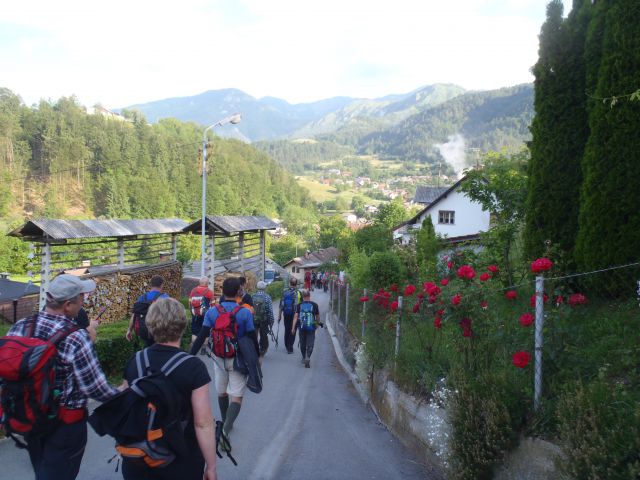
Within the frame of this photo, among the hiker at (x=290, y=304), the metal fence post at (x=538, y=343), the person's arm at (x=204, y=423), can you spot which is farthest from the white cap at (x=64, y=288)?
the hiker at (x=290, y=304)

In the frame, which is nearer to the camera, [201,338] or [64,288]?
[64,288]

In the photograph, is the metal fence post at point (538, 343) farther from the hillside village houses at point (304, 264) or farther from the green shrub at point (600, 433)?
the hillside village houses at point (304, 264)

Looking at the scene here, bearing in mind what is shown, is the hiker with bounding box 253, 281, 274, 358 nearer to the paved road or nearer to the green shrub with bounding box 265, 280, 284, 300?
the paved road

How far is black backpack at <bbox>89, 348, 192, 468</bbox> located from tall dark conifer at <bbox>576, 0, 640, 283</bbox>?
5.81m

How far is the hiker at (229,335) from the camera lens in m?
5.75

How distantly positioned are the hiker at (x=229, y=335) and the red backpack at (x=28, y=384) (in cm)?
226

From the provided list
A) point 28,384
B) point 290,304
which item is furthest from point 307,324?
point 28,384

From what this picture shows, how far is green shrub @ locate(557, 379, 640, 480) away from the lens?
122 inches

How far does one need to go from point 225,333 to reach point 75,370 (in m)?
2.49

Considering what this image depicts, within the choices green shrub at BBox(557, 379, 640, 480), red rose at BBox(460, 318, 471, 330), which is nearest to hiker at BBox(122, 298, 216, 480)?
green shrub at BBox(557, 379, 640, 480)

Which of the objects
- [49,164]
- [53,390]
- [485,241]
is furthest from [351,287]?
[49,164]

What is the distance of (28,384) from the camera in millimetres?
3125

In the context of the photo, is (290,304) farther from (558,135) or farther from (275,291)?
(275,291)

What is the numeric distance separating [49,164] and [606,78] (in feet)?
308
